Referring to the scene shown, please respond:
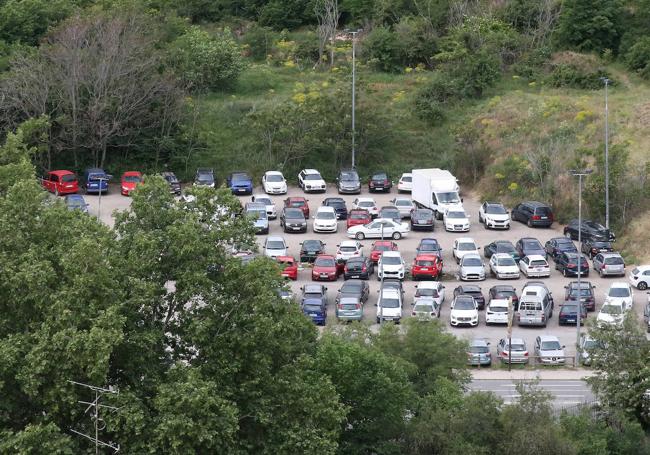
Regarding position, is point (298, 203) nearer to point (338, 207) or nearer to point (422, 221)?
point (338, 207)

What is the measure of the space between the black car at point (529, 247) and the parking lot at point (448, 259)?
3.19ft

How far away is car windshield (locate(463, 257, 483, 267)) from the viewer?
224 feet

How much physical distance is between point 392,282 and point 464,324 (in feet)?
15.4

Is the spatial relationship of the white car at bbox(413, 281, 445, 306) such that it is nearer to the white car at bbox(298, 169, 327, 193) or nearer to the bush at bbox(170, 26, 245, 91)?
the white car at bbox(298, 169, 327, 193)

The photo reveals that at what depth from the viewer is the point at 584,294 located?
63.9 metres

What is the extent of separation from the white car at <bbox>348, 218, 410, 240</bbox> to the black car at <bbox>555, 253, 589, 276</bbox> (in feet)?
29.1

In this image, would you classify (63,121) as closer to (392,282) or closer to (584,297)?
(392,282)

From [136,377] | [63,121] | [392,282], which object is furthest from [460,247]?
[136,377]

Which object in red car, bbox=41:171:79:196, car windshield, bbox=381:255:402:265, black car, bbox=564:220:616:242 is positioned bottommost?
red car, bbox=41:171:79:196

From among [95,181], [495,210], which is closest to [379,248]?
[495,210]

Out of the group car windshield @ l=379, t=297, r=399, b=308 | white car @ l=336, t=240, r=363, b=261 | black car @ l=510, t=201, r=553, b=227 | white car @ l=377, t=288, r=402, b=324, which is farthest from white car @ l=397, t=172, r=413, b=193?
car windshield @ l=379, t=297, r=399, b=308

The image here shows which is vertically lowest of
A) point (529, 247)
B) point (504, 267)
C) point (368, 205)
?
point (368, 205)

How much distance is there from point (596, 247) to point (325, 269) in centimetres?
1349

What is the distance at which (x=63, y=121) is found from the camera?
83188mm
